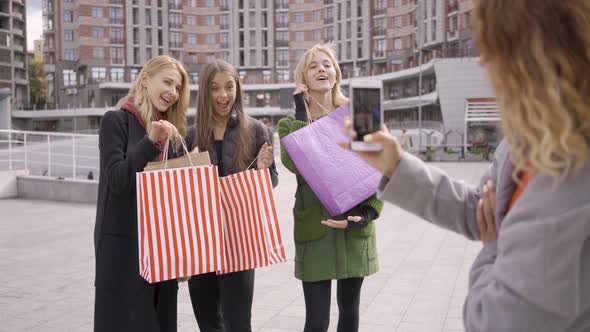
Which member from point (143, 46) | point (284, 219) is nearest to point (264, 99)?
point (143, 46)

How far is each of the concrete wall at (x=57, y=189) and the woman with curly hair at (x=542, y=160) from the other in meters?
12.7

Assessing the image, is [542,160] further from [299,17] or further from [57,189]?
[299,17]

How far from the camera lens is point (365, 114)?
1.57 metres

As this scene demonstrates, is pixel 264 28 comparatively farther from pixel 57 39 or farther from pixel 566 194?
pixel 566 194

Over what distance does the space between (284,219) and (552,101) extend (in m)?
9.80

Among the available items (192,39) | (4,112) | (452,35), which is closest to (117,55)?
(192,39)

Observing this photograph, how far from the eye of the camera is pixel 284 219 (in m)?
10.9

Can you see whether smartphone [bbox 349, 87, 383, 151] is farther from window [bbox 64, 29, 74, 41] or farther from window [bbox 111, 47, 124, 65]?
window [bbox 64, 29, 74, 41]

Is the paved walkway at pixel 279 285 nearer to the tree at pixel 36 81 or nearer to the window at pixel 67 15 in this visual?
the window at pixel 67 15

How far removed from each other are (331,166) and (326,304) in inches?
31.6

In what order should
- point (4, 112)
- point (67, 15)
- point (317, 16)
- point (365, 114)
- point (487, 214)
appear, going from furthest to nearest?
point (317, 16)
point (67, 15)
point (4, 112)
point (365, 114)
point (487, 214)

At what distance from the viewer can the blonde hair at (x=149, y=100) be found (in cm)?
314

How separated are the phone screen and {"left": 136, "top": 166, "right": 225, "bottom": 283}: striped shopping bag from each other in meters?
1.41

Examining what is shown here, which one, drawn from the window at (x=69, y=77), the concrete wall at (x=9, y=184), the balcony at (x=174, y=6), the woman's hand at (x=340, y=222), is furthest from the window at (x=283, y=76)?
the woman's hand at (x=340, y=222)
